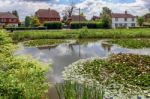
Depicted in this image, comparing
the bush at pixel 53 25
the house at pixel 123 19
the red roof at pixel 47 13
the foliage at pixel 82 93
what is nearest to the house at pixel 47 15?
the red roof at pixel 47 13

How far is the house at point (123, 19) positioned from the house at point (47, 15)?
17.3 meters

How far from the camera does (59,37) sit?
4984 cm

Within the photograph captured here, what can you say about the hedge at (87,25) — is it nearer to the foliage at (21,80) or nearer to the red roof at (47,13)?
the red roof at (47,13)

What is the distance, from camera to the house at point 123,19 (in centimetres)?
9338

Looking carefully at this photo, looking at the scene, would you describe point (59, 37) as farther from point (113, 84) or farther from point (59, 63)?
point (113, 84)

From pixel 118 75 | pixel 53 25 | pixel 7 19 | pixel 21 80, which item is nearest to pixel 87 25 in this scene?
pixel 53 25

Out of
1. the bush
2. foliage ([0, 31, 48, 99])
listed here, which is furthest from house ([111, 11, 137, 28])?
foliage ([0, 31, 48, 99])

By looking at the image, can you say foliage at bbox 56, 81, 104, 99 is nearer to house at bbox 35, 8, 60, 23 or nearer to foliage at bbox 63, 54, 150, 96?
foliage at bbox 63, 54, 150, 96

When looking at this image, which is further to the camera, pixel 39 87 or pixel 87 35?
pixel 87 35

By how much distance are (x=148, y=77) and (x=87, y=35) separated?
34.9m

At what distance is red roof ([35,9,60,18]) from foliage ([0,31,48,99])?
80.9 metres

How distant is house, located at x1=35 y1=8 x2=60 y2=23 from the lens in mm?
92000

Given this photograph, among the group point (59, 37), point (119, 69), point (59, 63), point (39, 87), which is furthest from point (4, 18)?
point (39, 87)

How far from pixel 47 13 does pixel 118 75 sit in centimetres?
7887
